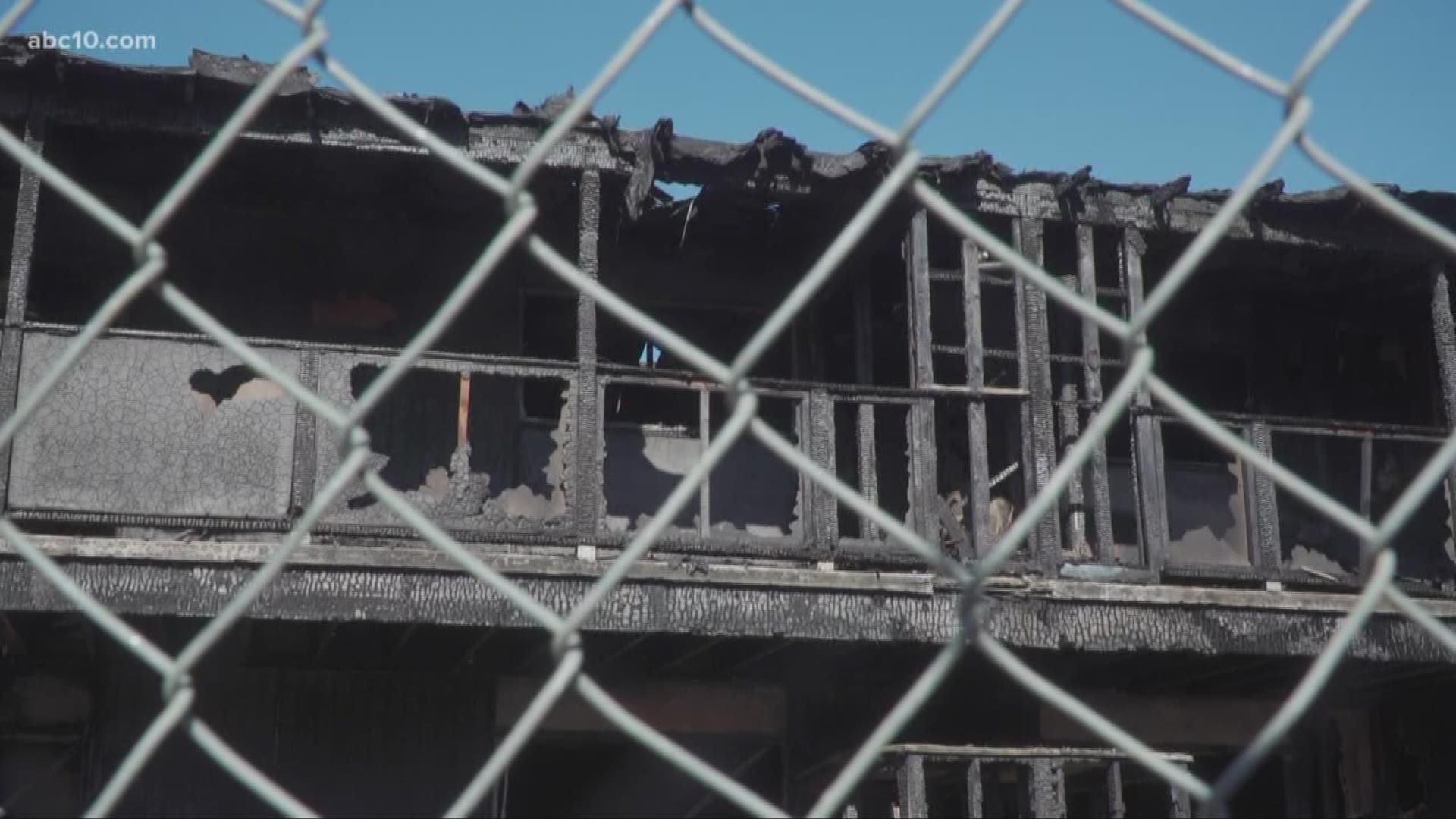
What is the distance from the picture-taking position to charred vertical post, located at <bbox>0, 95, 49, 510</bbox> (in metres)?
7.82

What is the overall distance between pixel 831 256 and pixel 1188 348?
10318 millimetres

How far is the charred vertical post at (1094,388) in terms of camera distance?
29.9 feet

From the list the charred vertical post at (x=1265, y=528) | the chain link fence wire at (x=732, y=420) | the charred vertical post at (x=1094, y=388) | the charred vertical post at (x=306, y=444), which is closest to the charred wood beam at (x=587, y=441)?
the charred vertical post at (x=306, y=444)

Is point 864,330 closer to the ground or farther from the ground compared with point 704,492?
farther from the ground

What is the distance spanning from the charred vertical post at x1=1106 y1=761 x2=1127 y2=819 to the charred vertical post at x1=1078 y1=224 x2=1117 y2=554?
1094 millimetres

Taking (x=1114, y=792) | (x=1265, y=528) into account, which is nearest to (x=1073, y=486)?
(x=1265, y=528)

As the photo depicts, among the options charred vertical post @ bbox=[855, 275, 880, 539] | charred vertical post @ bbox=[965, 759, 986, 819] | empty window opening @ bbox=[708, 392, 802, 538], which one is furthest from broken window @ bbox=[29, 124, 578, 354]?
charred vertical post @ bbox=[965, 759, 986, 819]

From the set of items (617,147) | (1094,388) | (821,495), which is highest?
(617,147)

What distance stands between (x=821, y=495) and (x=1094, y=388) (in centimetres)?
195

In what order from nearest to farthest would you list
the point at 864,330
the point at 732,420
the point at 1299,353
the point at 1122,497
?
1. the point at 732,420
2. the point at 864,330
3. the point at 1122,497
4. the point at 1299,353

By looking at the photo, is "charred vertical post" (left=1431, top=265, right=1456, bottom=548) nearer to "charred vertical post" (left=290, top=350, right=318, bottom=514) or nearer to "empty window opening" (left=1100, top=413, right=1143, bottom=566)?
"empty window opening" (left=1100, top=413, right=1143, bottom=566)

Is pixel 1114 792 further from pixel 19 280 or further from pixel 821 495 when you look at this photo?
pixel 19 280

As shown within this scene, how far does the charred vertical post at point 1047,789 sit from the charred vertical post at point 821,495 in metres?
1.58

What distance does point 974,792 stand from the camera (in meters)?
8.86
